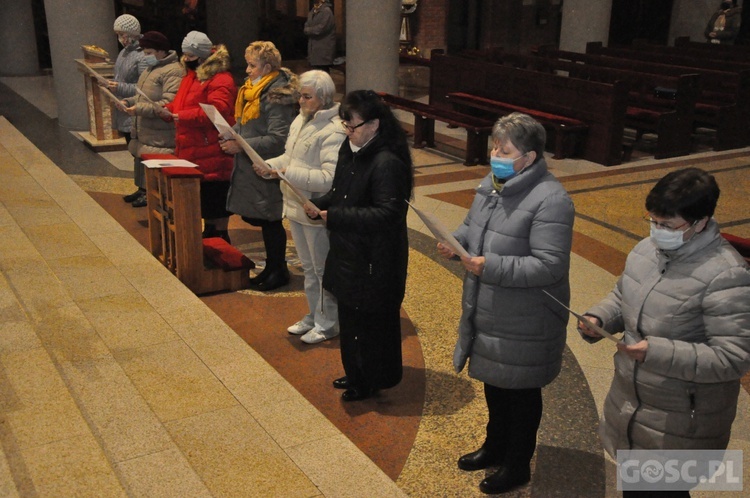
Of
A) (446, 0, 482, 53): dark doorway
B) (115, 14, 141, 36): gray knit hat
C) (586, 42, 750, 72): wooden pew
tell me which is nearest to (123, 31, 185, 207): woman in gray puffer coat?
(115, 14, 141, 36): gray knit hat

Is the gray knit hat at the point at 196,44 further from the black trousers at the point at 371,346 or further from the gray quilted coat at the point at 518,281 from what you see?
the gray quilted coat at the point at 518,281

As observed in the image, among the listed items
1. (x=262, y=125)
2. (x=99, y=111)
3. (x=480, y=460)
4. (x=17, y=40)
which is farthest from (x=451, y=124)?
(x=17, y=40)

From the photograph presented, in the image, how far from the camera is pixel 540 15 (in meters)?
18.8

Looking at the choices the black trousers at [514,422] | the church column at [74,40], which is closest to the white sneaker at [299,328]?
the black trousers at [514,422]

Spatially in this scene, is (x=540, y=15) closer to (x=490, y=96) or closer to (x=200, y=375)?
(x=490, y=96)

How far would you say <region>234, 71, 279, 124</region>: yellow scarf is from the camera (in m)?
5.34

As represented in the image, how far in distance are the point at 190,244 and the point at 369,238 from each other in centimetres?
212

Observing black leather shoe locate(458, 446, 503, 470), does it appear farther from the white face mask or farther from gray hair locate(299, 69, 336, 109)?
gray hair locate(299, 69, 336, 109)

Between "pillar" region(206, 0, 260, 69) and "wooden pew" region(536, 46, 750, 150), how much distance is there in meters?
8.33

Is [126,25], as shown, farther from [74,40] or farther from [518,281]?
[518,281]

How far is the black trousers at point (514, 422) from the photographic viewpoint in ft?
11.5

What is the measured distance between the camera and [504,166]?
328 cm

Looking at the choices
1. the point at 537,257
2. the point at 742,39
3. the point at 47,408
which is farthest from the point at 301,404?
the point at 742,39

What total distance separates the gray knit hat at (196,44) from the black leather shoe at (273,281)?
1626 mm
